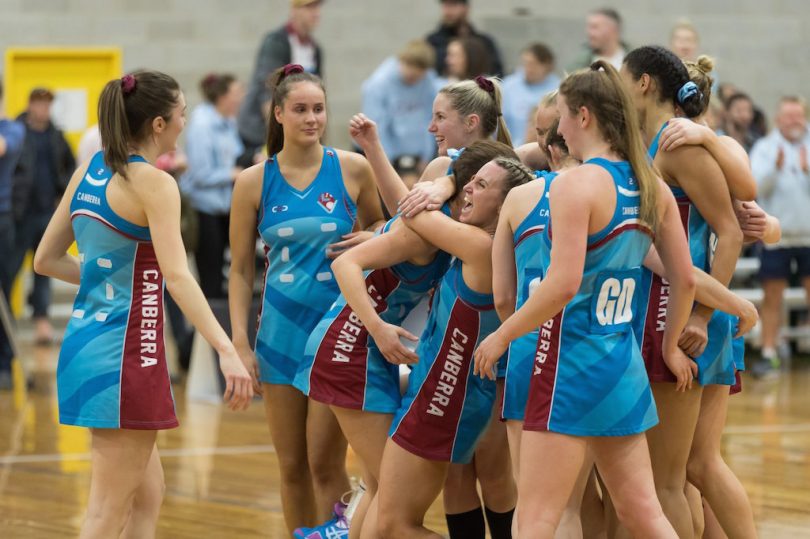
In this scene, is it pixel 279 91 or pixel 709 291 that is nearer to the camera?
pixel 709 291

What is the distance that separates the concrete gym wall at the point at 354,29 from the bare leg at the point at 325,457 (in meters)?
7.35

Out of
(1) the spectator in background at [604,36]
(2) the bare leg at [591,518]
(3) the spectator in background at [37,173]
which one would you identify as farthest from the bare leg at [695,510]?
(3) the spectator in background at [37,173]

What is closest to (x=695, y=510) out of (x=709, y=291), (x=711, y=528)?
(x=711, y=528)

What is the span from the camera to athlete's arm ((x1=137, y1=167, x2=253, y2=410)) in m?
3.58

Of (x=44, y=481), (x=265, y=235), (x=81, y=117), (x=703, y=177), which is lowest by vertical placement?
(x=44, y=481)

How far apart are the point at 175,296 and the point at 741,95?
25.6 feet

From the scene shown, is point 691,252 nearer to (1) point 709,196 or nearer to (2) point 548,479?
(1) point 709,196

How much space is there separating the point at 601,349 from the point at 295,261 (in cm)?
134

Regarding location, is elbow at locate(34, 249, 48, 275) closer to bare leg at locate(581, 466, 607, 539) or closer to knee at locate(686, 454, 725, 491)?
bare leg at locate(581, 466, 607, 539)

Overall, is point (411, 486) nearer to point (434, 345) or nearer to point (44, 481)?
point (434, 345)

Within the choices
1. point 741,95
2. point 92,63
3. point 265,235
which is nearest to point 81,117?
point 92,63

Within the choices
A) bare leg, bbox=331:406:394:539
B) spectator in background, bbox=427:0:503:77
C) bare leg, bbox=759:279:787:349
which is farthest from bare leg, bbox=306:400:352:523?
spectator in background, bbox=427:0:503:77

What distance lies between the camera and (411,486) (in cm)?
388

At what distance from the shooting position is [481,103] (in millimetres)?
4340
